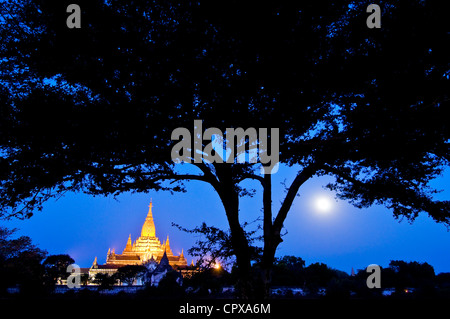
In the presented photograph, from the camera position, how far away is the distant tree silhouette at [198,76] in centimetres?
554

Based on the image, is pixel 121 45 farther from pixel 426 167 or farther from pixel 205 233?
pixel 426 167

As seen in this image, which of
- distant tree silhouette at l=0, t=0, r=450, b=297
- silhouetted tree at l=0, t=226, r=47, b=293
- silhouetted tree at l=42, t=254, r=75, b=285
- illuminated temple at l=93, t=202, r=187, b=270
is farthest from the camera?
illuminated temple at l=93, t=202, r=187, b=270

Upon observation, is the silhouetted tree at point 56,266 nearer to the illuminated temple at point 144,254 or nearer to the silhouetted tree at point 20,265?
the silhouetted tree at point 20,265

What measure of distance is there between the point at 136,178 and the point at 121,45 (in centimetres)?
409

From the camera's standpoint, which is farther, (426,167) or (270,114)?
(426,167)

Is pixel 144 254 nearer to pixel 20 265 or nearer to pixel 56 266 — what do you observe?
pixel 56 266

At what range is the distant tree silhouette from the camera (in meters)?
5.54

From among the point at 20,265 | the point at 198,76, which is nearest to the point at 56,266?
the point at 20,265

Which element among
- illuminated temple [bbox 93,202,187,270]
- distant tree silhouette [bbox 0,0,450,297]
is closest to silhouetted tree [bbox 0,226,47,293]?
distant tree silhouette [bbox 0,0,450,297]

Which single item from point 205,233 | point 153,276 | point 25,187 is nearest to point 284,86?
point 205,233

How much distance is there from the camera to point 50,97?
575cm

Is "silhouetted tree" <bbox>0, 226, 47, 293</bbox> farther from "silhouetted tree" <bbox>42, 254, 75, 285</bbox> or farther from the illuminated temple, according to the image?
the illuminated temple

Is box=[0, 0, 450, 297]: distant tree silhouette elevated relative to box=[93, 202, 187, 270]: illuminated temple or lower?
elevated

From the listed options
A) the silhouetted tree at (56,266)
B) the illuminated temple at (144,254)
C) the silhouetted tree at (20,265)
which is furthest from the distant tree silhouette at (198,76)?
the illuminated temple at (144,254)
